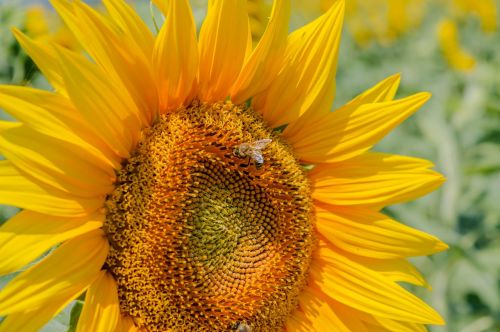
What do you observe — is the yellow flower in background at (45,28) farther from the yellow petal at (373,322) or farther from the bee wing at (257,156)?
the yellow petal at (373,322)

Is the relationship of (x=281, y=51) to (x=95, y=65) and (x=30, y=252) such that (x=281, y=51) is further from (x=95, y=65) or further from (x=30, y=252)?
(x=30, y=252)

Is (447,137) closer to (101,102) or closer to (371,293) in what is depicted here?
(371,293)

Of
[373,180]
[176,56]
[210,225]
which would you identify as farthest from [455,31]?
[176,56]

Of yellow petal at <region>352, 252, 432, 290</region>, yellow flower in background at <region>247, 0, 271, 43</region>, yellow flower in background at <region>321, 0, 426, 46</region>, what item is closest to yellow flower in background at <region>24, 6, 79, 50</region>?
yellow flower in background at <region>247, 0, 271, 43</region>

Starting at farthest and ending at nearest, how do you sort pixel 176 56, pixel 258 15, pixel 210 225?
pixel 258 15
pixel 210 225
pixel 176 56

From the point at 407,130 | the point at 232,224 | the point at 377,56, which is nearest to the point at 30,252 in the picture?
the point at 232,224

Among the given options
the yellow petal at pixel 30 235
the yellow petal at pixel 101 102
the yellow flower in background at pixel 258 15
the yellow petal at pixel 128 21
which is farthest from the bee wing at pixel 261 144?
the yellow flower in background at pixel 258 15
